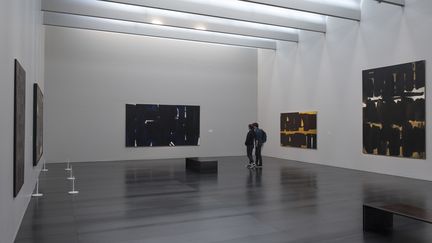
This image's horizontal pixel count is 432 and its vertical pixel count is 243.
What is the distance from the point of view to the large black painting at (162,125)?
1697 cm

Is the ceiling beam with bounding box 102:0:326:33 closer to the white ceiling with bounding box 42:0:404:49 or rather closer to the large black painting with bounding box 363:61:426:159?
the white ceiling with bounding box 42:0:404:49

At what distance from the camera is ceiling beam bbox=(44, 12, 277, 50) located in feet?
47.2

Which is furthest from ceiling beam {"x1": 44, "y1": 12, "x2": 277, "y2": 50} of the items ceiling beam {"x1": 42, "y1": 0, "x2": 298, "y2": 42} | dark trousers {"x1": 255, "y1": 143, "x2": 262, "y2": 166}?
dark trousers {"x1": 255, "y1": 143, "x2": 262, "y2": 166}

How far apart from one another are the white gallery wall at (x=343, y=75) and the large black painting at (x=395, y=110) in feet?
0.72

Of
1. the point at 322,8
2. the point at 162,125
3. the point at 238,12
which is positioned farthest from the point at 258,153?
the point at 162,125

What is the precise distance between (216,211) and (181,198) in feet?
4.70

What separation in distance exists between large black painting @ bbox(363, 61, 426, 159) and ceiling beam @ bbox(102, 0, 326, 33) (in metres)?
3.54

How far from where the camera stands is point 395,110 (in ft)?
37.7

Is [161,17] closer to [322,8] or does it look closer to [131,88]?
[131,88]

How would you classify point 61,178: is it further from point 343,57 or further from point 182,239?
point 343,57

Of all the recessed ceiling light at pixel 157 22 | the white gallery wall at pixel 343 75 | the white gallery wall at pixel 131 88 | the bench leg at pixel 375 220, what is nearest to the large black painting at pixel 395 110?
the white gallery wall at pixel 343 75

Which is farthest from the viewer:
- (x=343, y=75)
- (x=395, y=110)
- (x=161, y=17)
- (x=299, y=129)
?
(x=299, y=129)

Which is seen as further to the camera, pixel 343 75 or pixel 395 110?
pixel 343 75

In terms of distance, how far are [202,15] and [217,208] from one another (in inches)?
341
